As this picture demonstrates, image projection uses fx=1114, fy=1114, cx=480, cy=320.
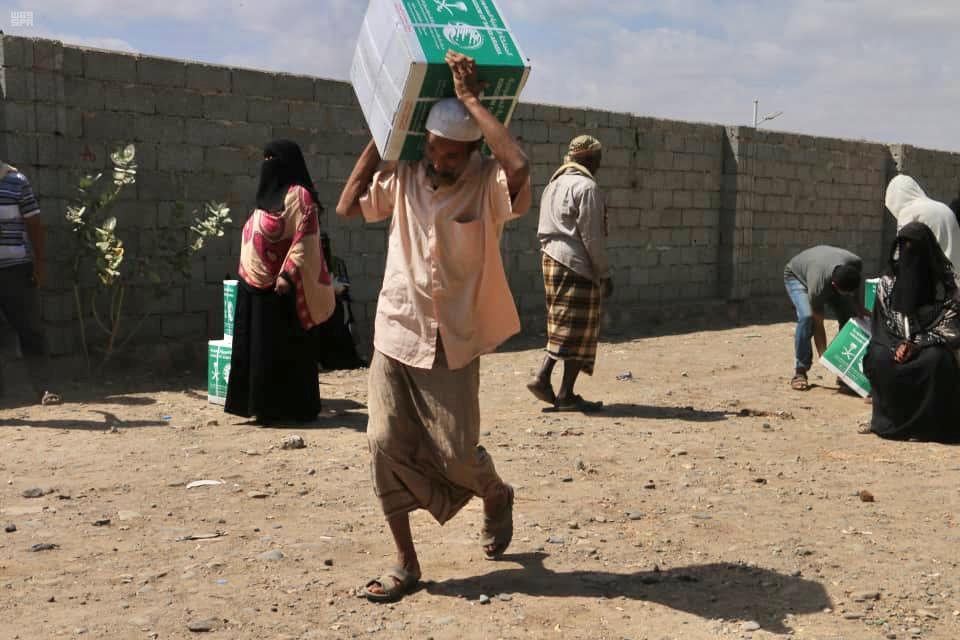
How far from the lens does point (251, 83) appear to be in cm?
872

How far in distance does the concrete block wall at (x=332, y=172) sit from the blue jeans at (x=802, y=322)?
3392 millimetres

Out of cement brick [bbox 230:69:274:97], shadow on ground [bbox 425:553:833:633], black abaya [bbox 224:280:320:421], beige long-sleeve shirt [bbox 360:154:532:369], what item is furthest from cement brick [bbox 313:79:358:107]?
shadow on ground [bbox 425:553:833:633]

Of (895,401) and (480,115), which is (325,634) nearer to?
(480,115)

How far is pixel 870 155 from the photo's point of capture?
16828 millimetres

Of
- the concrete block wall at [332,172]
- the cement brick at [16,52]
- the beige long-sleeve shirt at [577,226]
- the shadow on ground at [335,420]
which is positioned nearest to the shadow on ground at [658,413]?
the beige long-sleeve shirt at [577,226]

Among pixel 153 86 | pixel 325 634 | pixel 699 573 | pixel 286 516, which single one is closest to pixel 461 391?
pixel 325 634

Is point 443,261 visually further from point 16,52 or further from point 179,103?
point 179,103

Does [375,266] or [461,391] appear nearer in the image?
[461,391]

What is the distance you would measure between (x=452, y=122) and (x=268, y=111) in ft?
18.7

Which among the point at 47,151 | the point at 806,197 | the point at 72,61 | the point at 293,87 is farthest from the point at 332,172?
the point at 806,197

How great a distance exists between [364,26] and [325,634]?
6.50 ft

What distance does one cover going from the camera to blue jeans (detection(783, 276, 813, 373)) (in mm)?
8164

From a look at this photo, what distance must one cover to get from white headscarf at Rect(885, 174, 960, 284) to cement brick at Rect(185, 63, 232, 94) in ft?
16.6

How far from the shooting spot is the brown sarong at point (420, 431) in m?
3.68
